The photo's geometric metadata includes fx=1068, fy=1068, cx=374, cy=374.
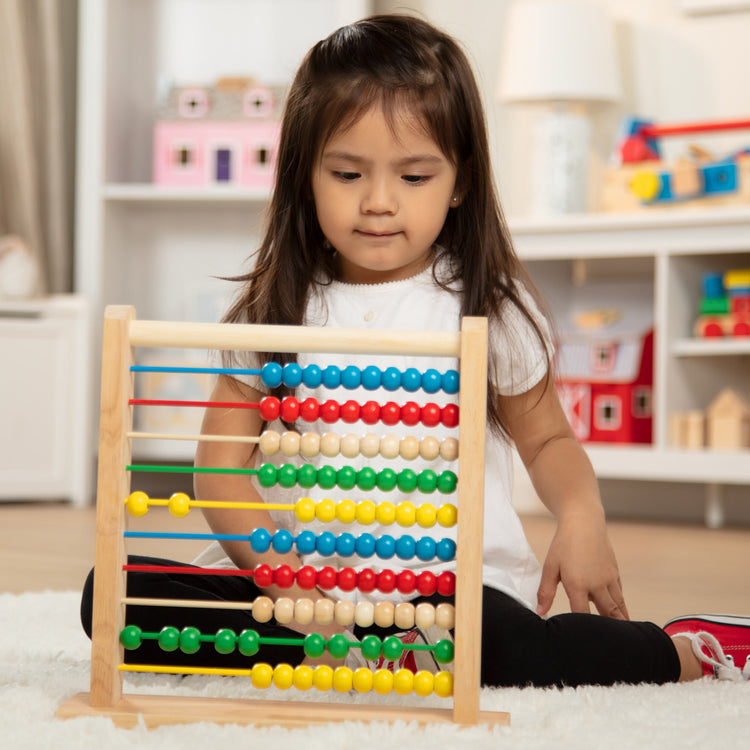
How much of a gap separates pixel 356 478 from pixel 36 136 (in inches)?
90.3

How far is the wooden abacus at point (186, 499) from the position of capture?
0.73 meters

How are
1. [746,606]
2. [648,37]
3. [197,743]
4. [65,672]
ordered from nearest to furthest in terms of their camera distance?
[197,743]
[65,672]
[746,606]
[648,37]

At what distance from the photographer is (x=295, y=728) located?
2.40 feet

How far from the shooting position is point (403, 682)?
750 millimetres

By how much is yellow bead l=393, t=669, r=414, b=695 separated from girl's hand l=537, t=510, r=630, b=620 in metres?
0.23

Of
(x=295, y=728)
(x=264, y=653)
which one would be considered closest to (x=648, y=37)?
(x=264, y=653)

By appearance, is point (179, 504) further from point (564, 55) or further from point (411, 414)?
point (564, 55)

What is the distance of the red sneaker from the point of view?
3.18 ft

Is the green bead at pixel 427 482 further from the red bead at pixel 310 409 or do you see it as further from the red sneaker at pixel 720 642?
the red sneaker at pixel 720 642

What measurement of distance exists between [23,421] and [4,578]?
0.98 metres

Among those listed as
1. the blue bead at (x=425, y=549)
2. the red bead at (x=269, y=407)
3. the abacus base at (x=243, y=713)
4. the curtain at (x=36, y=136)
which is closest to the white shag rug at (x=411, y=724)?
the abacus base at (x=243, y=713)

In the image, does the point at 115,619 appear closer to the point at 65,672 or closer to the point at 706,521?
the point at 65,672

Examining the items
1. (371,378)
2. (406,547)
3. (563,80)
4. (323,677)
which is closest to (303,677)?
(323,677)

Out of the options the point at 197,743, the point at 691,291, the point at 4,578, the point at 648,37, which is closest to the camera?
the point at 197,743
